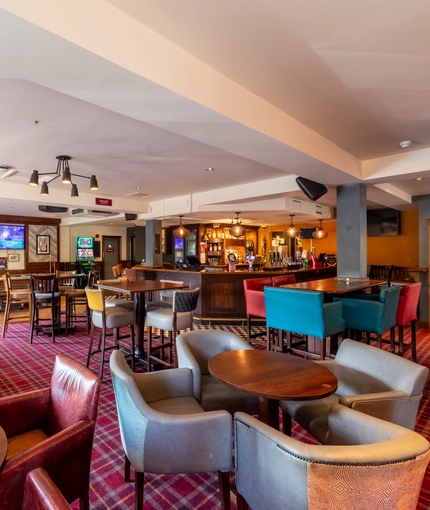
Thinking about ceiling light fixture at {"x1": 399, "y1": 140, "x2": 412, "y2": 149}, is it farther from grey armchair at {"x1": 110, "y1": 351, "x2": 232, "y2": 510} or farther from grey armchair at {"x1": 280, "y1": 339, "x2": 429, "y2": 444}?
grey armchair at {"x1": 110, "y1": 351, "x2": 232, "y2": 510}

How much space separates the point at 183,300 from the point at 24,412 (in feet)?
6.60

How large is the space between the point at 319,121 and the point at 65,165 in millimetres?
3497

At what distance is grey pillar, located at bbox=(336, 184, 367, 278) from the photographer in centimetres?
479

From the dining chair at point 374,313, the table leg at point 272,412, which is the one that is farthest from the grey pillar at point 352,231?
the table leg at point 272,412

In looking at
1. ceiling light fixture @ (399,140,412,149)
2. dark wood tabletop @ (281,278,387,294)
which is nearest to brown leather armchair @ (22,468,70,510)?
dark wood tabletop @ (281,278,387,294)

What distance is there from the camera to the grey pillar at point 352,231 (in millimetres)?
4785

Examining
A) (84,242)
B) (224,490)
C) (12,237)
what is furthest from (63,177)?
(84,242)

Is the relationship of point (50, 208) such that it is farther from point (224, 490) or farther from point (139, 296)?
point (224, 490)

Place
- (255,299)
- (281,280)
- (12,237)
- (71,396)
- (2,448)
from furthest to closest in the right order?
(12,237) → (281,280) → (255,299) → (71,396) → (2,448)

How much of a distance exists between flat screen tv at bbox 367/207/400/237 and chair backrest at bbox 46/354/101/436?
8.19 metres

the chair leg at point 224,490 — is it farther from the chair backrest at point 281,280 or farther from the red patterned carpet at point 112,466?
the chair backrest at point 281,280

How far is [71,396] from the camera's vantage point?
1.71 metres

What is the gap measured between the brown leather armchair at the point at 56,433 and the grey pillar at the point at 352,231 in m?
4.21

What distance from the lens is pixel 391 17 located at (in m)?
1.82
